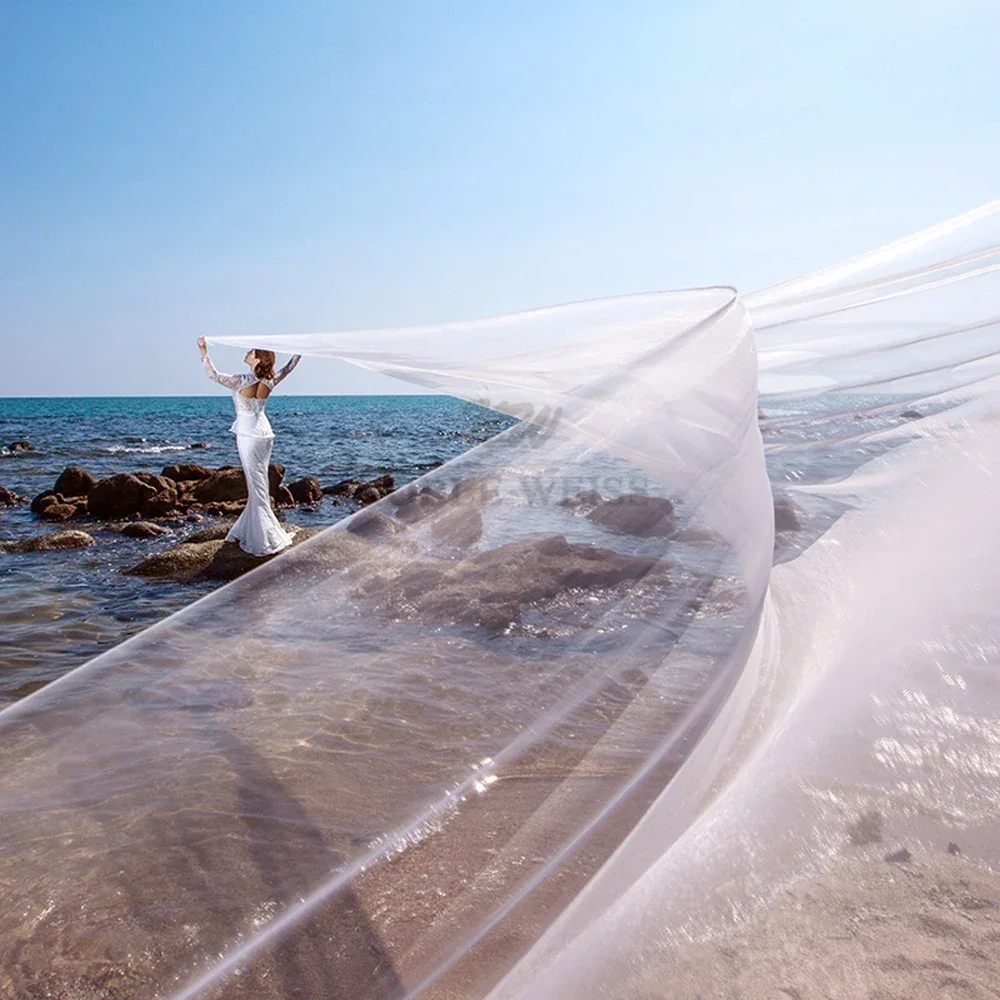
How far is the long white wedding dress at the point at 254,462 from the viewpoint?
300 inches

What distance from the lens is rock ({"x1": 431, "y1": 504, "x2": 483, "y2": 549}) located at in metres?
2.44

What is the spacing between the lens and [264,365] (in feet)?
24.5

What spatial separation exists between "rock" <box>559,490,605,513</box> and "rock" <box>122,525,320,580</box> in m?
5.61

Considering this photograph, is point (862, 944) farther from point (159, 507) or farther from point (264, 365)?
point (159, 507)

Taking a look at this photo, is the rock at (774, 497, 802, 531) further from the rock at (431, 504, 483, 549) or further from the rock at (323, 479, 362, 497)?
the rock at (323, 479, 362, 497)

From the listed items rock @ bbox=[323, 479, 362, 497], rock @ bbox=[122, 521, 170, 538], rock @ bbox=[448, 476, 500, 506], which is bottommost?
rock @ bbox=[323, 479, 362, 497]

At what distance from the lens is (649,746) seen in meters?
1.78

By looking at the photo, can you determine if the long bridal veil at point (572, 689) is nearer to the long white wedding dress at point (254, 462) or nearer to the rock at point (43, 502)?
the long white wedding dress at point (254, 462)

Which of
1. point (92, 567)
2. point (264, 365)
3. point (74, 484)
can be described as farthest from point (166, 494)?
point (264, 365)

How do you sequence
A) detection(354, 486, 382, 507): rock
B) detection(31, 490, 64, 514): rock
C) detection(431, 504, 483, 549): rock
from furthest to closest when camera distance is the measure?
detection(354, 486, 382, 507): rock, detection(31, 490, 64, 514): rock, detection(431, 504, 483, 549): rock

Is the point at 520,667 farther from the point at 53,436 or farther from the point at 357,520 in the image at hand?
the point at 53,436

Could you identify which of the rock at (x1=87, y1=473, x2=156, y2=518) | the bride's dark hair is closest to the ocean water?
the rock at (x1=87, y1=473, x2=156, y2=518)

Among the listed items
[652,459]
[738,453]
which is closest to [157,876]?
[652,459]

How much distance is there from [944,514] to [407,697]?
6.11ft
